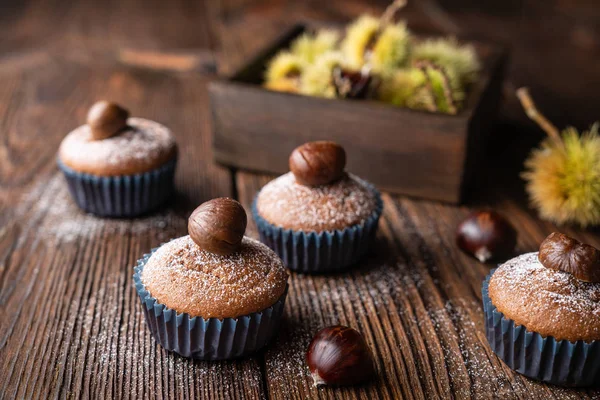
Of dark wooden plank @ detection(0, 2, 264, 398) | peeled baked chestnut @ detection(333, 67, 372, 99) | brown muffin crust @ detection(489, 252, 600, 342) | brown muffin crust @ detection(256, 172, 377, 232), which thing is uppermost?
peeled baked chestnut @ detection(333, 67, 372, 99)

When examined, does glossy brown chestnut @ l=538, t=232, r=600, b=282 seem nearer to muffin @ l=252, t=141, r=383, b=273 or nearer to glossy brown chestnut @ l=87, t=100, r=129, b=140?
muffin @ l=252, t=141, r=383, b=273

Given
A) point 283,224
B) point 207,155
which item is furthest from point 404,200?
point 207,155

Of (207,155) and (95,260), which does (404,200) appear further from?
(95,260)

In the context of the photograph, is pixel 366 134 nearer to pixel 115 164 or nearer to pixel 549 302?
pixel 115 164

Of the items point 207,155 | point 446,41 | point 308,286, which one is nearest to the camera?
point 308,286

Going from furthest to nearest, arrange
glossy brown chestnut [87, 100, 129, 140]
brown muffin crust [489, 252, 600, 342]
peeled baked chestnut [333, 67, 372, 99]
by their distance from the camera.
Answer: peeled baked chestnut [333, 67, 372, 99] → glossy brown chestnut [87, 100, 129, 140] → brown muffin crust [489, 252, 600, 342]

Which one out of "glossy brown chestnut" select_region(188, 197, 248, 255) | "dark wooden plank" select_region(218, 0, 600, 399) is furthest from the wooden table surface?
"glossy brown chestnut" select_region(188, 197, 248, 255)

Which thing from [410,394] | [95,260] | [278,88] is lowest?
[95,260]
